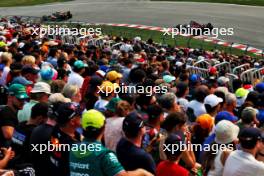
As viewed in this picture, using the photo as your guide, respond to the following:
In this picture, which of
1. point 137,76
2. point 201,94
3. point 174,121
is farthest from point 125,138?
point 137,76

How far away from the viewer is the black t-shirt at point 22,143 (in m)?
6.81

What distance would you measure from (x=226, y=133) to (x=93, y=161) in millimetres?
2063

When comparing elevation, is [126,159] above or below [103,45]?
above

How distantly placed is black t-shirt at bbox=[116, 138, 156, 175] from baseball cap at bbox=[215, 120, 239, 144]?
3.80 feet

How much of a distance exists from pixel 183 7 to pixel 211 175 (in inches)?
1434

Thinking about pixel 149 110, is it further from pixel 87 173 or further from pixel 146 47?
pixel 146 47

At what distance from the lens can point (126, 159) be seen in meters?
6.36

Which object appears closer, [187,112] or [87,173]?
[87,173]

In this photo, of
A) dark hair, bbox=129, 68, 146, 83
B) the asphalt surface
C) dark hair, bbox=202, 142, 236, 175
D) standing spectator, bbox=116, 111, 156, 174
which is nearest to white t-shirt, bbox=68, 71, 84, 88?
dark hair, bbox=129, 68, 146, 83

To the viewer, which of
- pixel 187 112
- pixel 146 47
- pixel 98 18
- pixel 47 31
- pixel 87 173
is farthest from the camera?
pixel 98 18

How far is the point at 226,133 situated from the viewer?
6.98 meters

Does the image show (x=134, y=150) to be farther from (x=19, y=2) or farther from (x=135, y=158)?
(x=19, y=2)

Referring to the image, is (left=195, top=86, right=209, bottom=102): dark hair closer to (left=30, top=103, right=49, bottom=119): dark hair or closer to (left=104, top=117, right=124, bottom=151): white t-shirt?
(left=104, top=117, right=124, bottom=151): white t-shirt

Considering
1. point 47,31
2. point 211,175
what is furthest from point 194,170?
point 47,31
